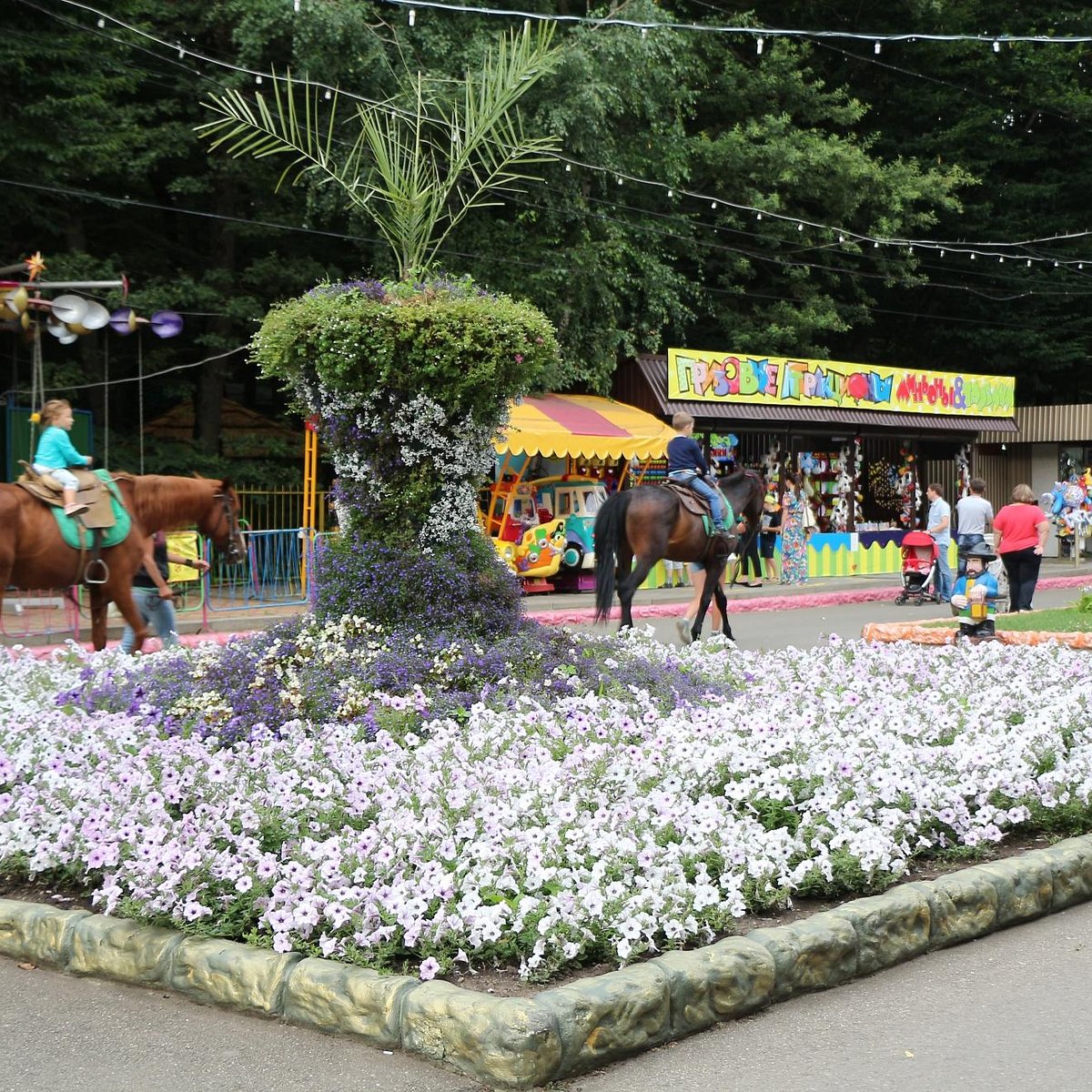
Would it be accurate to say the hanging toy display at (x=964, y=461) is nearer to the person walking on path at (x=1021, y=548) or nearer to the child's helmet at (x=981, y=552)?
the child's helmet at (x=981, y=552)

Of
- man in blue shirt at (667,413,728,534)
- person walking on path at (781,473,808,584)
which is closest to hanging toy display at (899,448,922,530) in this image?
person walking on path at (781,473,808,584)

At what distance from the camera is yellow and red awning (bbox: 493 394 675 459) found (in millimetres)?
22906

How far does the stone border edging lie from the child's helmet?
8322 millimetres

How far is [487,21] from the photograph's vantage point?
2353 centimetres

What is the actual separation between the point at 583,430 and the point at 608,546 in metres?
9.65

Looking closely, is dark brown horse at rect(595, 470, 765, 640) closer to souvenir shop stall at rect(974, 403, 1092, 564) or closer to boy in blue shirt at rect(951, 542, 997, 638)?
boy in blue shirt at rect(951, 542, 997, 638)

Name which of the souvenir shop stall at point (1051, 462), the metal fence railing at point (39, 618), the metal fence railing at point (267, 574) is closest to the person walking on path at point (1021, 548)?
the metal fence railing at point (267, 574)

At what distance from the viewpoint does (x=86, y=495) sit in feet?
40.0

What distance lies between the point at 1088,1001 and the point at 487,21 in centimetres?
2146

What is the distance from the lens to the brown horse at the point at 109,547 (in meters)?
12.2

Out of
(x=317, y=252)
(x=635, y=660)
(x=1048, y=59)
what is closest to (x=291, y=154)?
(x=317, y=252)

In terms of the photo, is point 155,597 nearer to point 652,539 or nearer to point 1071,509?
point 652,539

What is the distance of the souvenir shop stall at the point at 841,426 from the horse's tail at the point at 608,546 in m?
12.2

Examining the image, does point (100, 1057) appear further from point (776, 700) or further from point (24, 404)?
point (24, 404)
